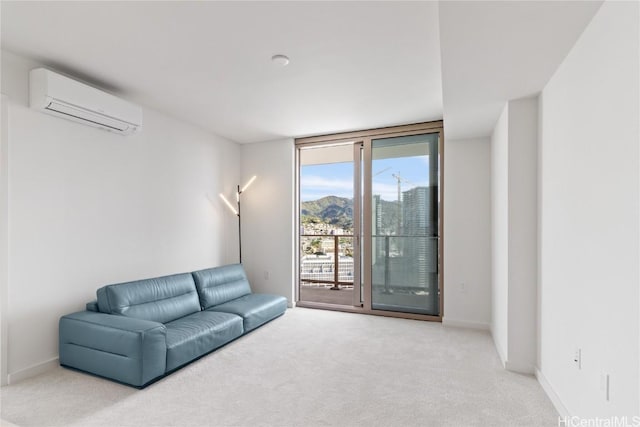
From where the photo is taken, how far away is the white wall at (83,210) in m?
2.65

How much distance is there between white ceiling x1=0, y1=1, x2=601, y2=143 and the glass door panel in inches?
34.0

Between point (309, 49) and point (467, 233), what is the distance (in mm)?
2937

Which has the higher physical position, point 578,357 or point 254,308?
point 578,357

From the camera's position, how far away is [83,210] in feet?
10.3

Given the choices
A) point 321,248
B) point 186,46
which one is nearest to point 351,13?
point 186,46

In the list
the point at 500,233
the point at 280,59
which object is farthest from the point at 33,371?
the point at 500,233

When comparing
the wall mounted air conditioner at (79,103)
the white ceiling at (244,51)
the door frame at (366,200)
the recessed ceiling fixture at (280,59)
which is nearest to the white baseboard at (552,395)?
the door frame at (366,200)

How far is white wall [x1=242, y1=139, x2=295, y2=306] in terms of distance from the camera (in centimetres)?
510

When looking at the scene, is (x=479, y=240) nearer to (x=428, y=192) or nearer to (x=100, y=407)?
(x=428, y=192)

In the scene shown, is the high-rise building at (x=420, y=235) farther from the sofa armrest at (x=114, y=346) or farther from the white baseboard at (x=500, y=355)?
the sofa armrest at (x=114, y=346)

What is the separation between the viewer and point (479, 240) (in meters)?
4.07

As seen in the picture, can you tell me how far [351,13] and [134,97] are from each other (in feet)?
8.48

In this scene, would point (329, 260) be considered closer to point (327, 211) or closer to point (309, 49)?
point (327, 211)

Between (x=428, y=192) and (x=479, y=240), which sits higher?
(x=428, y=192)
